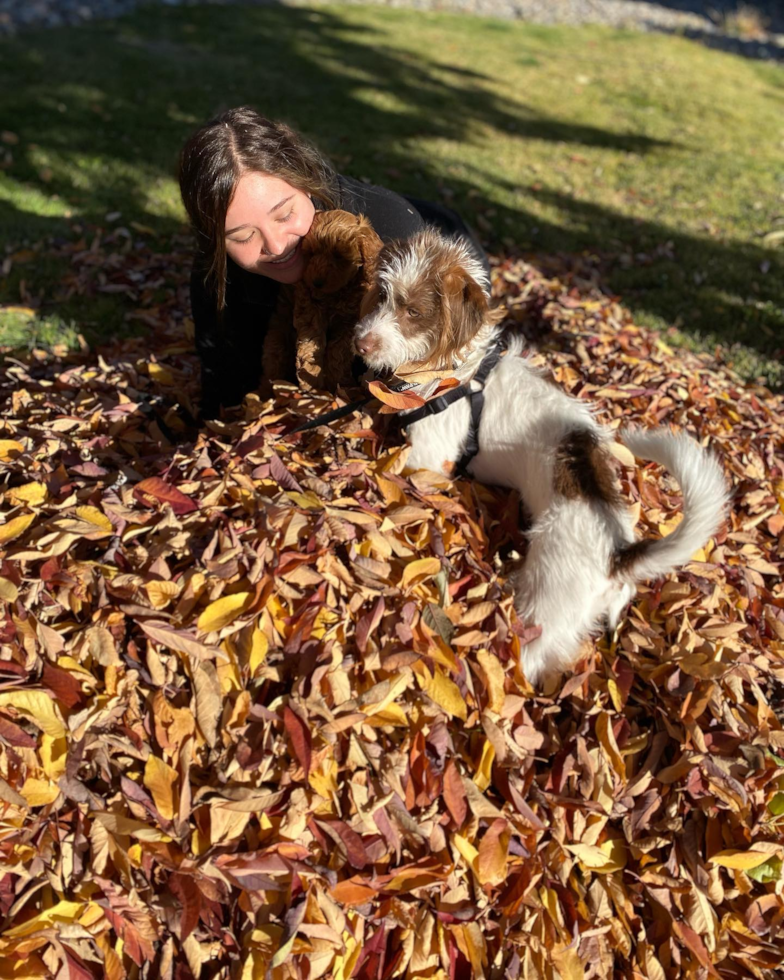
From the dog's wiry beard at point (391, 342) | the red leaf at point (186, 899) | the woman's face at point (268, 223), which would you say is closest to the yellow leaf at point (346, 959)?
the red leaf at point (186, 899)

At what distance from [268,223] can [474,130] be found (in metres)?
8.76

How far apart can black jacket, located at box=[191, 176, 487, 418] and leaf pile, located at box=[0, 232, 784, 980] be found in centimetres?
68

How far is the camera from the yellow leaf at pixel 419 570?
8.38ft

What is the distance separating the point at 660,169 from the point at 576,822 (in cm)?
932

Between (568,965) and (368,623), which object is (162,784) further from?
(568,965)

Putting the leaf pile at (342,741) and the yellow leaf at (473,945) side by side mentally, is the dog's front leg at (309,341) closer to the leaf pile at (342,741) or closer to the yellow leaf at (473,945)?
the leaf pile at (342,741)

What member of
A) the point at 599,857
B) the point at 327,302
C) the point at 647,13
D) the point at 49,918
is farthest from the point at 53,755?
the point at 647,13

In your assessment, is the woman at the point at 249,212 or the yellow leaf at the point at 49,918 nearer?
the yellow leaf at the point at 49,918

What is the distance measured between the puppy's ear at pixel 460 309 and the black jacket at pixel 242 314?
920 mm

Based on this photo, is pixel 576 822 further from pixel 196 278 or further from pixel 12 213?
pixel 12 213

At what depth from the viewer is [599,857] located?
2348mm

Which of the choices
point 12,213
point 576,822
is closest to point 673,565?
point 576,822

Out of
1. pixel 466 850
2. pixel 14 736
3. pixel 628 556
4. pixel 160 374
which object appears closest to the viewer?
pixel 14 736

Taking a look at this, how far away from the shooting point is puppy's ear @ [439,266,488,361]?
101 inches
